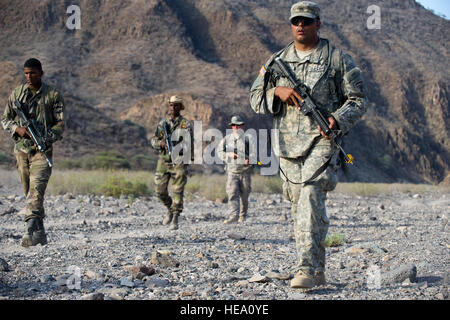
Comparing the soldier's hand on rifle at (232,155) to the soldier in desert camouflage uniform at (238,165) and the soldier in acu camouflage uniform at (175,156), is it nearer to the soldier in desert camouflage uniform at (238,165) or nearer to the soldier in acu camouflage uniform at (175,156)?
the soldier in desert camouflage uniform at (238,165)

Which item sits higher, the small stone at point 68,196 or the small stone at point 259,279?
the small stone at point 68,196

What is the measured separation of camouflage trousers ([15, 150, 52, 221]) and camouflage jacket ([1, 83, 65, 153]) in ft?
0.38

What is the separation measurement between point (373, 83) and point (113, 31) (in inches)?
963

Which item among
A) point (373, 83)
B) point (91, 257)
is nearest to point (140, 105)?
point (373, 83)

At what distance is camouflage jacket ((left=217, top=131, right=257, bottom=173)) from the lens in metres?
10.9

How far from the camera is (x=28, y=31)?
151 ft

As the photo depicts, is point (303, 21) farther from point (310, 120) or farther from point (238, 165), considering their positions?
point (238, 165)

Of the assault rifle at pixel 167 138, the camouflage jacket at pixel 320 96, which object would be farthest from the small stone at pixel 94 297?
the assault rifle at pixel 167 138

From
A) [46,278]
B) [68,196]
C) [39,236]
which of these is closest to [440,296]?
[46,278]

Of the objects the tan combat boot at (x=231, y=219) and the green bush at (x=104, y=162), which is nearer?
the tan combat boot at (x=231, y=219)

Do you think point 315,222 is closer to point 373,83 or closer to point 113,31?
point 113,31

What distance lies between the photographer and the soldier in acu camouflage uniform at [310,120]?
436 centimetres

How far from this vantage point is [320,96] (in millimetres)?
4578

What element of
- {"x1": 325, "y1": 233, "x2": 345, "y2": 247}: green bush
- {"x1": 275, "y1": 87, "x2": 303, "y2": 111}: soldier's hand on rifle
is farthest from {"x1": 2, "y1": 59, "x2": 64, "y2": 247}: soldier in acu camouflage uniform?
{"x1": 325, "y1": 233, "x2": 345, "y2": 247}: green bush
